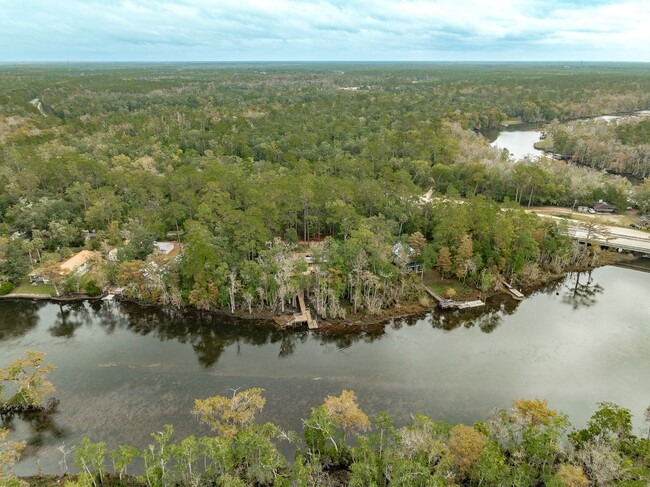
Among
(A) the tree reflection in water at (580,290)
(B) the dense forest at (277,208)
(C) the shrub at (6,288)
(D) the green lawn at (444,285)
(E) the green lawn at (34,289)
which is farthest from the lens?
(A) the tree reflection in water at (580,290)

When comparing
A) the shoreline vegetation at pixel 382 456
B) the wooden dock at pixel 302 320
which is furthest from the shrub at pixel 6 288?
the wooden dock at pixel 302 320

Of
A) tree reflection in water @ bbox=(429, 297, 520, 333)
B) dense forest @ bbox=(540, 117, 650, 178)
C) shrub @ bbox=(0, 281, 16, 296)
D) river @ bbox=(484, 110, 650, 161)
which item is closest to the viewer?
tree reflection in water @ bbox=(429, 297, 520, 333)

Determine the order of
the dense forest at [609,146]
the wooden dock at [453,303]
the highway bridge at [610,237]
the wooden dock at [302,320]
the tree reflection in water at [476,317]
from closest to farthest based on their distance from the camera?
the wooden dock at [302,320] → the tree reflection in water at [476,317] → the wooden dock at [453,303] → the highway bridge at [610,237] → the dense forest at [609,146]

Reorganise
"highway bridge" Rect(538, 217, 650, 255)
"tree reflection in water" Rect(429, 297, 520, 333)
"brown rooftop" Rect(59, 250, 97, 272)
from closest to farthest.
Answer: "tree reflection in water" Rect(429, 297, 520, 333) < "brown rooftop" Rect(59, 250, 97, 272) < "highway bridge" Rect(538, 217, 650, 255)

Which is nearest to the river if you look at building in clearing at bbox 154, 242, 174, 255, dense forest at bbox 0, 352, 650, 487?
building in clearing at bbox 154, 242, 174, 255

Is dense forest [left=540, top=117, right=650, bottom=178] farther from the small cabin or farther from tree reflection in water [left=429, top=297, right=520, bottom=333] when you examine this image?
tree reflection in water [left=429, top=297, right=520, bottom=333]

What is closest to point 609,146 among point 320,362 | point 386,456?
point 320,362

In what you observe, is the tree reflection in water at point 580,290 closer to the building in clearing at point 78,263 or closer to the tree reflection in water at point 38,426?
the tree reflection in water at point 38,426

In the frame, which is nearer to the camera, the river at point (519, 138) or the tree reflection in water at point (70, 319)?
the tree reflection in water at point (70, 319)

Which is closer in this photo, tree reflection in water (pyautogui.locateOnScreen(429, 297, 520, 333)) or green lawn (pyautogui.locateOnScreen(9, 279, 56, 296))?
tree reflection in water (pyautogui.locateOnScreen(429, 297, 520, 333))
